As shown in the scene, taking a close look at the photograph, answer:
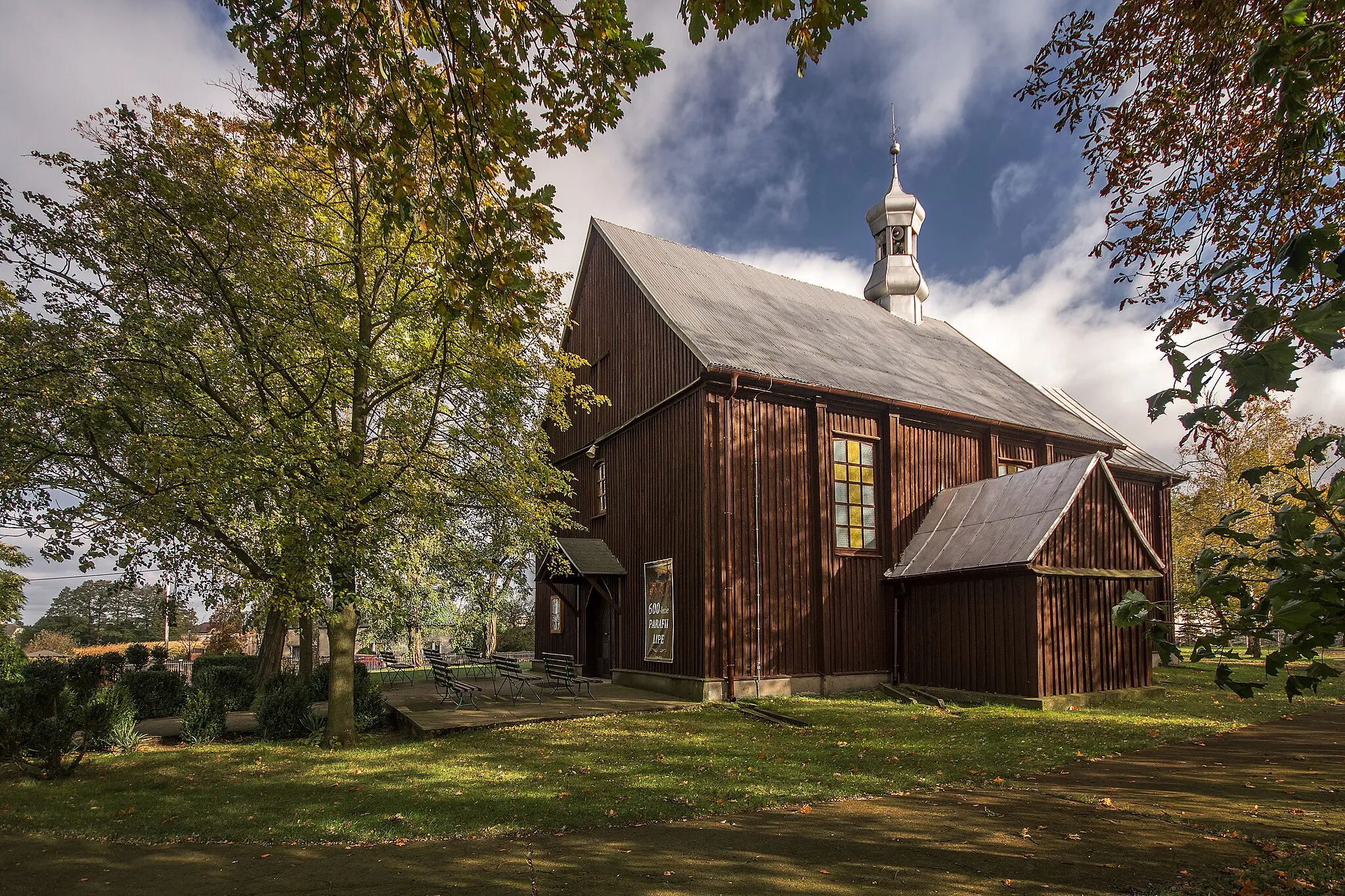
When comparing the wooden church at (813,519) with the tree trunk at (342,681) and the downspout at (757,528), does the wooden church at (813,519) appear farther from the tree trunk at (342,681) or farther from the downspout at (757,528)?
the tree trunk at (342,681)

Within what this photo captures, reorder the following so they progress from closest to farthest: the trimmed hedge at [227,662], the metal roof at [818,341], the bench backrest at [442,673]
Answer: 1. the bench backrest at [442,673]
2. the metal roof at [818,341]
3. the trimmed hedge at [227,662]

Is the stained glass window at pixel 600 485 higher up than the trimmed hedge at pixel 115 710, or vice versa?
the stained glass window at pixel 600 485

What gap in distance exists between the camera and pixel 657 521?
16.5 m

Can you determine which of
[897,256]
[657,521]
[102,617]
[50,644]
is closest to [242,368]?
[657,521]

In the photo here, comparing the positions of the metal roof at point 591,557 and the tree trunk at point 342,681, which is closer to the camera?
the tree trunk at point 342,681

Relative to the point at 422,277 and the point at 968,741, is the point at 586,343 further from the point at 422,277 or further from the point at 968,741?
the point at 968,741

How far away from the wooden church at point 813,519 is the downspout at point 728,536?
4cm

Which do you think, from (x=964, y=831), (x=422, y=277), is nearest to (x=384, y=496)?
(x=422, y=277)

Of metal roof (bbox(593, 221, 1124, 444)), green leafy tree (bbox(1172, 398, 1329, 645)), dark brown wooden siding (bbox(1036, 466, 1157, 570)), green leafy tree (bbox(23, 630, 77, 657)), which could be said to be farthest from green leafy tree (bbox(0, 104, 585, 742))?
green leafy tree (bbox(23, 630, 77, 657))

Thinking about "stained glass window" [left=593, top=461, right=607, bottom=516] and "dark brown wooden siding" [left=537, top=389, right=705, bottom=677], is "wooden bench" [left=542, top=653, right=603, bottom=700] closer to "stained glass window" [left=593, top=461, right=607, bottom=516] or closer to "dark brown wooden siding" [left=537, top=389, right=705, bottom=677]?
"dark brown wooden siding" [left=537, top=389, right=705, bottom=677]

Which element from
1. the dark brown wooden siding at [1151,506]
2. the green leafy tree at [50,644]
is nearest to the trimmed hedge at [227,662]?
the dark brown wooden siding at [1151,506]

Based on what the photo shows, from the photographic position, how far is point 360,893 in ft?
17.1

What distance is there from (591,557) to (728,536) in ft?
14.7

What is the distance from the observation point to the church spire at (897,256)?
996 inches
